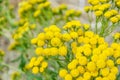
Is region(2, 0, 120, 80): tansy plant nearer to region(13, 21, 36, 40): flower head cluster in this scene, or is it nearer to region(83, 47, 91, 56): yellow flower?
region(83, 47, 91, 56): yellow flower

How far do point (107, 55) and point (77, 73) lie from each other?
0.65 ft

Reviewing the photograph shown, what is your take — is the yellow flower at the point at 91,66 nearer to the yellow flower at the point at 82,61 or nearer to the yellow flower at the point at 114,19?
the yellow flower at the point at 82,61

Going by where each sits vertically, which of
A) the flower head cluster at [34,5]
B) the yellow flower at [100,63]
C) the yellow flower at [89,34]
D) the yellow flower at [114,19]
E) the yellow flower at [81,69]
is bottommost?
the flower head cluster at [34,5]

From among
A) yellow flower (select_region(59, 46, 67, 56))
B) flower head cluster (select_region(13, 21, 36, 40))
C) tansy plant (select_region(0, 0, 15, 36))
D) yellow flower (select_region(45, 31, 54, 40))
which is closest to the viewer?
yellow flower (select_region(59, 46, 67, 56))

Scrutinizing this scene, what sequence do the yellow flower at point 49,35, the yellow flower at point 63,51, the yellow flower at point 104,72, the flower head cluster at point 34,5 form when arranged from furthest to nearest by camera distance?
the flower head cluster at point 34,5 < the yellow flower at point 49,35 < the yellow flower at point 63,51 < the yellow flower at point 104,72

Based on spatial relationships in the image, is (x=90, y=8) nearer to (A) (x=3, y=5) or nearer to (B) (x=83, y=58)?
(B) (x=83, y=58)

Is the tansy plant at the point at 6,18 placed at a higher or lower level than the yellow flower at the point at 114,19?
lower

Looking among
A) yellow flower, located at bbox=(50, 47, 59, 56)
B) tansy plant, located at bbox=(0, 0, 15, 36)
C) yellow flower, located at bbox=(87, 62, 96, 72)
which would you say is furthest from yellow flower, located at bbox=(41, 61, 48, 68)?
tansy plant, located at bbox=(0, 0, 15, 36)

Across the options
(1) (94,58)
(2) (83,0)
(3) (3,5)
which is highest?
(1) (94,58)

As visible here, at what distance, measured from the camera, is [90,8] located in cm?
299

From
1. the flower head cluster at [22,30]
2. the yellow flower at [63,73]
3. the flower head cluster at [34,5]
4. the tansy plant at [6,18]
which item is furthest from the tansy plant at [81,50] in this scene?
the tansy plant at [6,18]

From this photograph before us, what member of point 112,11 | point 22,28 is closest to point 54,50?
point 112,11

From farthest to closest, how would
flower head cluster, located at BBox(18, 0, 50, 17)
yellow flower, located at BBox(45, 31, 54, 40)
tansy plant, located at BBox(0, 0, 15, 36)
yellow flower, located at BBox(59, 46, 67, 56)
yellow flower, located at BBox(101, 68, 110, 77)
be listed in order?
tansy plant, located at BBox(0, 0, 15, 36), flower head cluster, located at BBox(18, 0, 50, 17), yellow flower, located at BBox(45, 31, 54, 40), yellow flower, located at BBox(59, 46, 67, 56), yellow flower, located at BBox(101, 68, 110, 77)

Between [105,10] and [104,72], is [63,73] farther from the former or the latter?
[105,10]
